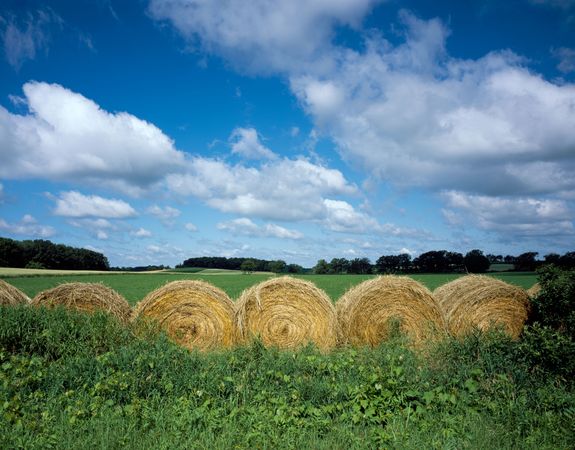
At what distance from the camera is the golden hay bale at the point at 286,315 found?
984cm

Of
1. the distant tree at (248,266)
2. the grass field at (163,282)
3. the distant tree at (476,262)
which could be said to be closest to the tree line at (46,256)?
the grass field at (163,282)

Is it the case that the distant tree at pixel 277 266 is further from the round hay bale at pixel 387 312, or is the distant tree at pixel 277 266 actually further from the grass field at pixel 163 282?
the round hay bale at pixel 387 312

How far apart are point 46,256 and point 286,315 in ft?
199

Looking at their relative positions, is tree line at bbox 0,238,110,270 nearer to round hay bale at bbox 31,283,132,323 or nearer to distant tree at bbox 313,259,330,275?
distant tree at bbox 313,259,330,275

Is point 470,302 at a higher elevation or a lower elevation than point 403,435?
higher

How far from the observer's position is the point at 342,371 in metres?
6.29

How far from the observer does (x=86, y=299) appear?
9906mm

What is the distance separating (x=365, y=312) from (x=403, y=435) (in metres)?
5.25

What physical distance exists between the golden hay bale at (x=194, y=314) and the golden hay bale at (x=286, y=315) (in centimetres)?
34

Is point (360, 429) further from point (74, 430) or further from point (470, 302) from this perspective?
point (470, 302)

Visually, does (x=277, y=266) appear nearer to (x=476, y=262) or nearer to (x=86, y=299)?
(x=476, y=262)

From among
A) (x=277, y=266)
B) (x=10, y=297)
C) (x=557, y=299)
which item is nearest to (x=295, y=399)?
(x=557, y=299)

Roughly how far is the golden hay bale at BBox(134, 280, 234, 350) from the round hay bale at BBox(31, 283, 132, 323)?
0.39m

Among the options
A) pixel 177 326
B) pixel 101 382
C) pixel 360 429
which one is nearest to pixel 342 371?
pixel 360 429
